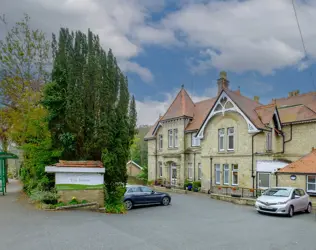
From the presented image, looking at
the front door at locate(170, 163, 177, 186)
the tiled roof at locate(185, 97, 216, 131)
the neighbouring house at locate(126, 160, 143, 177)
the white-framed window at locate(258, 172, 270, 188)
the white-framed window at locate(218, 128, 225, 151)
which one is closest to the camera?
the white-framed window at locate(258, 172, 270, 188)

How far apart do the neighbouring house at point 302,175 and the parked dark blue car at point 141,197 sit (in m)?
8.57

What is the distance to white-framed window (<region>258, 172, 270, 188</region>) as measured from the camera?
2198 cm

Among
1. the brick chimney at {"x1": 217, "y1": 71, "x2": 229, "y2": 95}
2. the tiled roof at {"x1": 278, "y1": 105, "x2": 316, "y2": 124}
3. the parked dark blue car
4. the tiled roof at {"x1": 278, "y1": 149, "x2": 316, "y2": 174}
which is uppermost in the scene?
the brick chimney at {"x1": 217, "y1": 71, "x2": 229, "y2": 95}

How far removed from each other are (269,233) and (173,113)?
22.8 metres

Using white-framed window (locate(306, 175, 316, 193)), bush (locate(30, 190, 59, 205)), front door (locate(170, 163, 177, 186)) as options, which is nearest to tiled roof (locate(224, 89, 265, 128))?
white-framed window (locate(306, 175, 316, 193))

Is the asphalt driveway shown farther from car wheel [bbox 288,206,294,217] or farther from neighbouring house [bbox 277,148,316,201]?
neighbouring house [bbox 277,148,316,201]

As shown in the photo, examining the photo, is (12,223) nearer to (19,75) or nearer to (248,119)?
(19,75)

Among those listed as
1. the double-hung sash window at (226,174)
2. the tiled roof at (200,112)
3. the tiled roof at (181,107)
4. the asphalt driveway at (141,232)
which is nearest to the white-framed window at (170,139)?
the tiled roof at (181,107)

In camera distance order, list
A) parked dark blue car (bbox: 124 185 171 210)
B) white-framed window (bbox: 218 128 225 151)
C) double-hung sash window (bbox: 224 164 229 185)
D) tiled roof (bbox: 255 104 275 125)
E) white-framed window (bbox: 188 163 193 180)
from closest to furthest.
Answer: parked dark blue car (bbox: 124 185 171 210) < tiled roof (bbox: 255 104 275 125) < double-hung sash window (bbox: 224 164 229 185) < white-framed window (bbox: 218 128 225 151) < white-framed window (bbox: 188 163 193 180)

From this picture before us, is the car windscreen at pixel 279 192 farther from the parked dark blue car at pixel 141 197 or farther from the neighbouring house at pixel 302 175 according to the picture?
the parked dark blue car at pixel 141 197

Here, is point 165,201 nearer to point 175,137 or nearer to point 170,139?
point 175,137

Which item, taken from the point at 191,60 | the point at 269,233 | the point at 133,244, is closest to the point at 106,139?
the point at 133,244

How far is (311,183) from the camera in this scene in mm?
18812

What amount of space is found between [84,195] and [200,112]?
20.9m
